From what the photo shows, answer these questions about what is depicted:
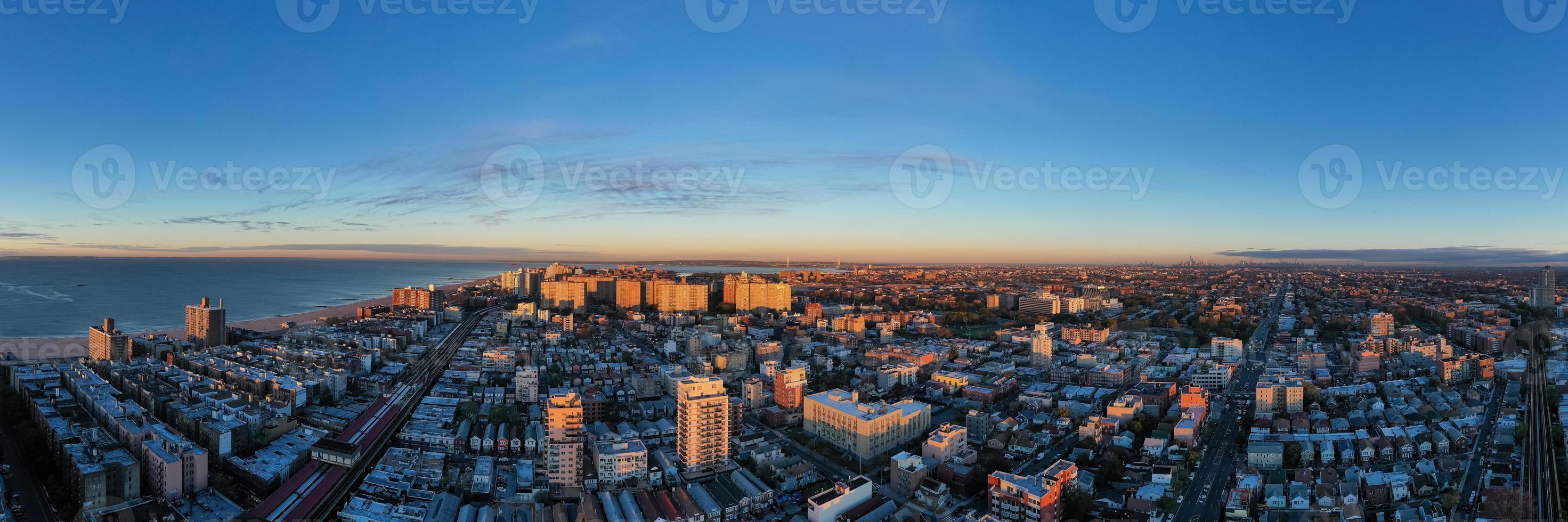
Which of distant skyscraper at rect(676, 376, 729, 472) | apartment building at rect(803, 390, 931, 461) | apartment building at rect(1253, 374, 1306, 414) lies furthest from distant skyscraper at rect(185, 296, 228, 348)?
apartment building at rect(1253, 374, 1306, 414)

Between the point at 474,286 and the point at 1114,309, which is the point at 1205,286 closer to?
the point at 1114,309

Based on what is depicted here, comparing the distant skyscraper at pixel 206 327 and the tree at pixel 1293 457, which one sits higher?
the distant skyscraper at pixel 206 327

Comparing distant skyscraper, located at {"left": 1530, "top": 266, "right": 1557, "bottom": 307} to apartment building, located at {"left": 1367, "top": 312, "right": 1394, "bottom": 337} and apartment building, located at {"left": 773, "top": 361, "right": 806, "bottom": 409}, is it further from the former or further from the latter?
apartment building, located at {"left": 773, "top": 361, "right": 806, "bottom": 409}

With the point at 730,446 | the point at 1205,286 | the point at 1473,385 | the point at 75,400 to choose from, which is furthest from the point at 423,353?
the point at 1205,286

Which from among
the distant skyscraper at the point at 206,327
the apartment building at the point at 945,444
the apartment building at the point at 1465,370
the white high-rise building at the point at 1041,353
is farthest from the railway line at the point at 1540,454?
the distant skyscraper at the point at 206,327

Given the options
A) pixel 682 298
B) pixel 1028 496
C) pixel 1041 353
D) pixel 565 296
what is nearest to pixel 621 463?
pixel 1028 496

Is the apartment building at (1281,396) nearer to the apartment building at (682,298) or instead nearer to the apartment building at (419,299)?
the apartment building at (682,298)

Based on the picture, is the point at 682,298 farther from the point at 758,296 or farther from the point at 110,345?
the point at 110,345
